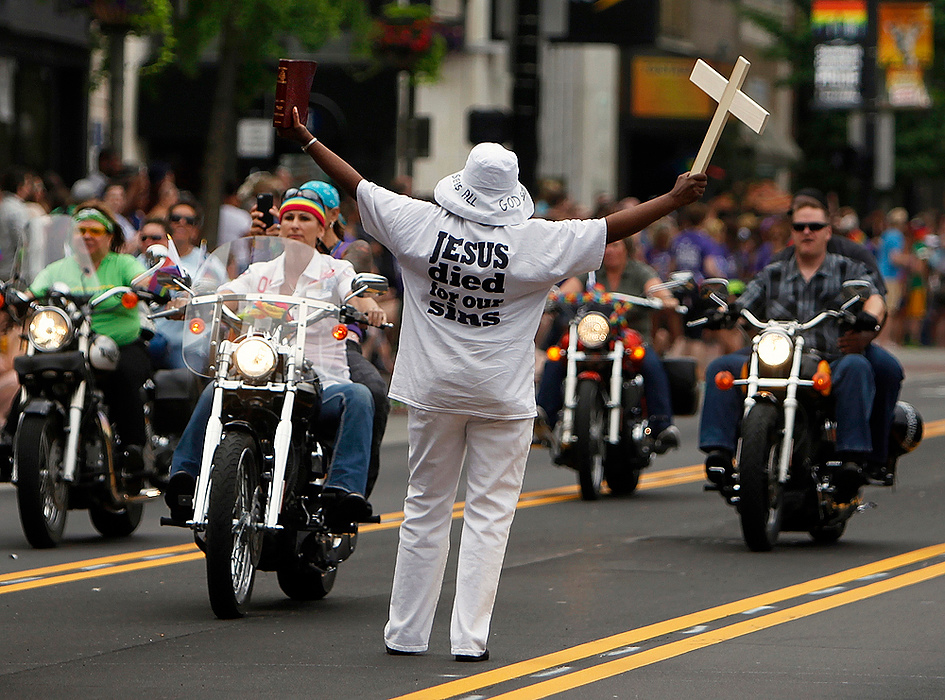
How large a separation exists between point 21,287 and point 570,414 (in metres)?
3.81

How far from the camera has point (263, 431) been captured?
8.30m

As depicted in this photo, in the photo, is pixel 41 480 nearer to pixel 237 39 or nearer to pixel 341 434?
pixel 341 434

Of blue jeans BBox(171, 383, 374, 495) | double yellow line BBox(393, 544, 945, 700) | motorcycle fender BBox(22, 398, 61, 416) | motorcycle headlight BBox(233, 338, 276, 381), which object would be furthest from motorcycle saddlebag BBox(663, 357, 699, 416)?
motorcycle headlight BBox(233, 338, 276, 381)

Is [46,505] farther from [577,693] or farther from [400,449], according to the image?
[400,449]

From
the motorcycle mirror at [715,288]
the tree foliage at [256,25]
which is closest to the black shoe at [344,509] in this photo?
the motorcycle mirror at [715,288]

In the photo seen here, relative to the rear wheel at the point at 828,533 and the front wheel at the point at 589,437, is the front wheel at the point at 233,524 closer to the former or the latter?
the rear wheel at the point at 828,533

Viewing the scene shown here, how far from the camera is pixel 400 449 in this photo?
53.6ft

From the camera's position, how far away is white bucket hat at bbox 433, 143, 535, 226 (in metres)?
7.09

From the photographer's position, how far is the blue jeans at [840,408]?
10.3 meters

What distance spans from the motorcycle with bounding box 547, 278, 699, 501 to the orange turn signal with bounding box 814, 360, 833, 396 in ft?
8.43

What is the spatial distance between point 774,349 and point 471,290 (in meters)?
→ 3.47

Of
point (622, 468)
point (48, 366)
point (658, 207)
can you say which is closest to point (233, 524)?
point (658, 207)

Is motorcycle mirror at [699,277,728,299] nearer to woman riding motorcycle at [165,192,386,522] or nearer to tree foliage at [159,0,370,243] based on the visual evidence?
woman riding motorcycle at [165,192,386,522]

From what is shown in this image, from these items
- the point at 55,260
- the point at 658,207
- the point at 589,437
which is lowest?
the point at 589,437
